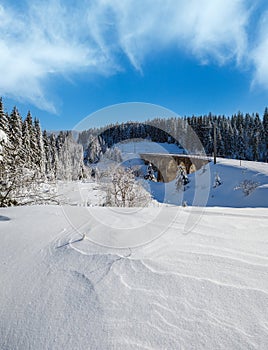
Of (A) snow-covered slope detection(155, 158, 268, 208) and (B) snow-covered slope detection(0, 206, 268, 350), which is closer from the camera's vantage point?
(B) snow-covered slope detection(0, 206, 268, 350)

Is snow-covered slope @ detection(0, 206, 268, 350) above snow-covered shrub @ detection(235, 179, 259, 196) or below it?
below

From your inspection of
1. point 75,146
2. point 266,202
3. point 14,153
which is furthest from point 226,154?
A: point 14,153

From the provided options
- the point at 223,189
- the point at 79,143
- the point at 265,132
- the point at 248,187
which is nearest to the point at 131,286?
the point at 79,143

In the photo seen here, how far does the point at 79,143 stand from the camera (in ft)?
32.5

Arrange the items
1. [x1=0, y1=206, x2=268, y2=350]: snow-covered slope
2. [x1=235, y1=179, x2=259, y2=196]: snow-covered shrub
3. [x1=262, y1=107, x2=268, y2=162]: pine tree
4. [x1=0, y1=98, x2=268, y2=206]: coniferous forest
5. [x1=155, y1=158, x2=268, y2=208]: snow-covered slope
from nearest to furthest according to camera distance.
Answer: [x1=0, y1=206, x2=268, y2=350]: snow-covered slope < [x1=0, y1=98, x2=268, y2=206]: coniferous forest < [x1=155, y1=158, x2=268, y2=208]: snow-covered slope < [x1=235, y1=179, x2=259, y2=196]: snow-covered shrub < [x1=262, y1=107, x2=268, y2=162]: pine tree

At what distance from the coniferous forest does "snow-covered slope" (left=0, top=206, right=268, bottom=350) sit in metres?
3.41

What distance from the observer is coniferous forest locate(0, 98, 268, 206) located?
563 centimetres

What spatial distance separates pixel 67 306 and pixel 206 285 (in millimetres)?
938

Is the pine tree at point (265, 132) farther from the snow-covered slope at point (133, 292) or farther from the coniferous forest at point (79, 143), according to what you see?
the snow-covered slope at point (133, 292)

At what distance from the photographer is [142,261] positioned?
1.81 m

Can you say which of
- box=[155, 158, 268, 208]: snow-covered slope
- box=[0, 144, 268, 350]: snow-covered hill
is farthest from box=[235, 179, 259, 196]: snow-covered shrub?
box=[0, 144, 268, 350]: snow-covered hill

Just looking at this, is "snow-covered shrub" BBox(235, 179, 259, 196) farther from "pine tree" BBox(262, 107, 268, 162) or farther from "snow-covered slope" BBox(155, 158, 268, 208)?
"pine tree" BBox(262, 107, 268, 162)

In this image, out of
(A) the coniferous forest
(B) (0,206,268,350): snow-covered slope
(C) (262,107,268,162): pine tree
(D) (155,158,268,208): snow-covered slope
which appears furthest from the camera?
(C) (262,107,268,162): pine tree

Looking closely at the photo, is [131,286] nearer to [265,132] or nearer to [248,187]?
[248,187]
